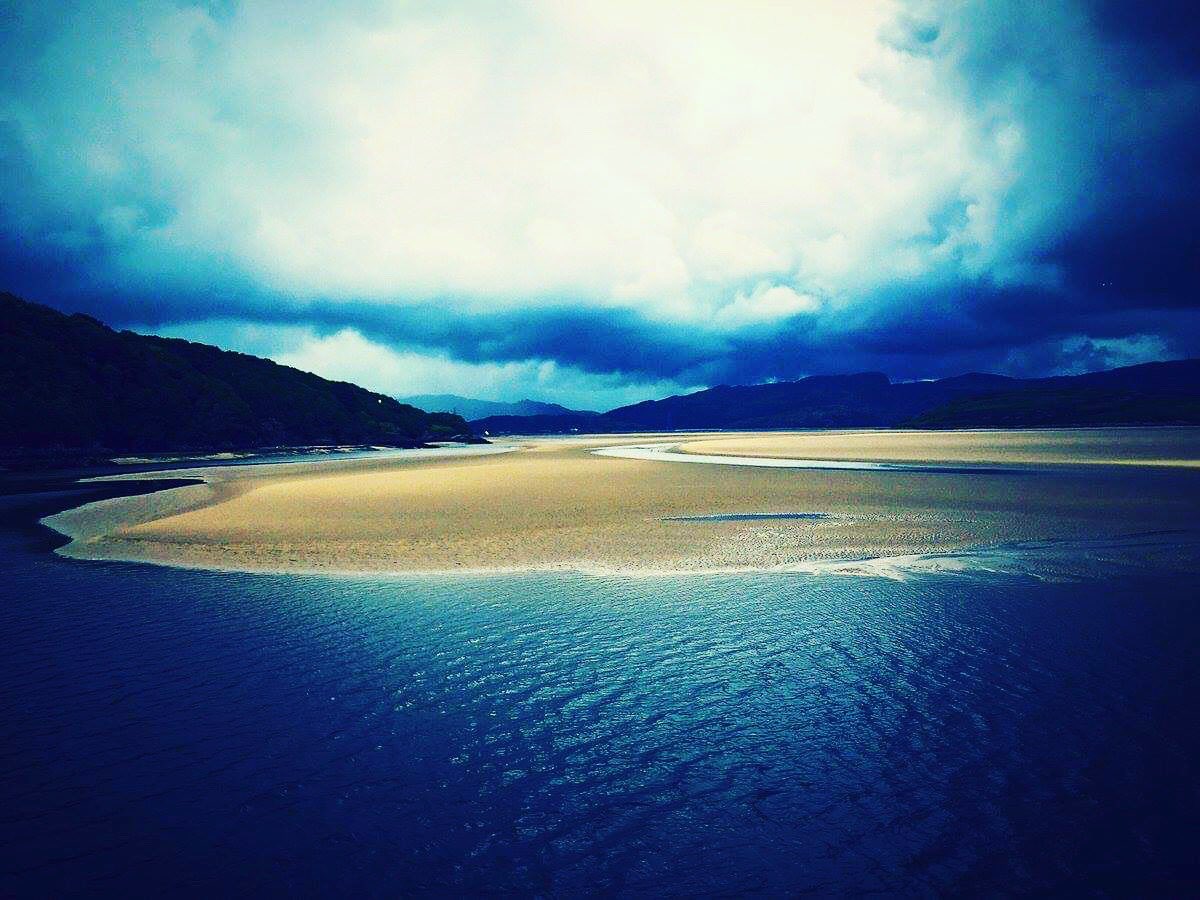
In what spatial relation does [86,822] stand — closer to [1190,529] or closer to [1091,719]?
[1091,719]

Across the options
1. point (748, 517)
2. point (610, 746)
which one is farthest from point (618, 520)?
point (610, 746)

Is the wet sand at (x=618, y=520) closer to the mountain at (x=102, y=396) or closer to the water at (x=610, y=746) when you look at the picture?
the water at (x=610, y=746)

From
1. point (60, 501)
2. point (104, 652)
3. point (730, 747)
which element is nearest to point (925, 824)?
point (730, 747)

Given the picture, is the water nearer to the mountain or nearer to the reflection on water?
the reflection on water

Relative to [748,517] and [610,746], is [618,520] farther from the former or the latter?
[610,746]

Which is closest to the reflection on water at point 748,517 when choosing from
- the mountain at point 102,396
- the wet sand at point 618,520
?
the wet sand at point 618,520
